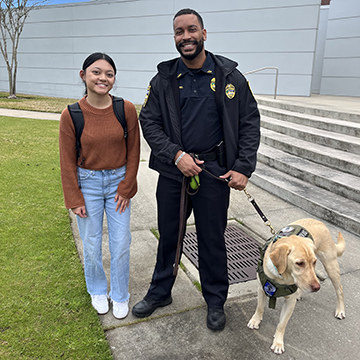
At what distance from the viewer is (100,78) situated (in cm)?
235

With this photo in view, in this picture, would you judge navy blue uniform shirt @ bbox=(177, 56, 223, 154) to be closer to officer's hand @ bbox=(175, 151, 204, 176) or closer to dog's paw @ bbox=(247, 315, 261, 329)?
officer's hand @ bbox=(175, 151, 204, 176)

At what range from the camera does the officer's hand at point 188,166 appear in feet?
7.76

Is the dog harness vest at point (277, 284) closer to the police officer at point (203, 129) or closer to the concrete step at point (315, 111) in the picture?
the police officer at point (203, 129)

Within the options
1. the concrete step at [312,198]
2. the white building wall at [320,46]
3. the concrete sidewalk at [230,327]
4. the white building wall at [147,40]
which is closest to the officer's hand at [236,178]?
the concrete sidewalk at [230,327]

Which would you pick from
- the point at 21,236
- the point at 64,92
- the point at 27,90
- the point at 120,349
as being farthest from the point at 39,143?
the point at 27,90

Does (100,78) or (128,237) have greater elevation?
(100,78)

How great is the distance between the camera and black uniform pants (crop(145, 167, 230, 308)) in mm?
2545

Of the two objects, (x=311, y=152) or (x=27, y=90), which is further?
(x=27, y=90)

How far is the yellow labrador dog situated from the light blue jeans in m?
1.07

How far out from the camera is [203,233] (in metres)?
2.62

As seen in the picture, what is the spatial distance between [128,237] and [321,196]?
128 inches

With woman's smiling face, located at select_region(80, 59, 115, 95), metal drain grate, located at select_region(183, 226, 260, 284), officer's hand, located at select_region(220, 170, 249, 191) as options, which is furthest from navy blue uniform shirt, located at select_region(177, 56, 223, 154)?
metal drain grate, located at select_region(183, 226, 260, 284)

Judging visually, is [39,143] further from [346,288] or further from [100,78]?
[346,288]

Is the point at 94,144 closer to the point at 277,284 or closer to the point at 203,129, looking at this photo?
the point at 203,129
